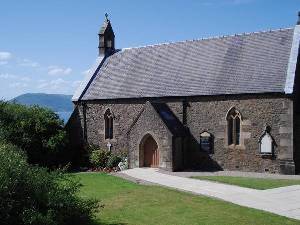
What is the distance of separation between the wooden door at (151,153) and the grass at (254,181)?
5.27 metres

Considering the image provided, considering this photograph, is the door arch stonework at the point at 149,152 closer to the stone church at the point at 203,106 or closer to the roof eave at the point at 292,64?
the stone church at the point at 203,106

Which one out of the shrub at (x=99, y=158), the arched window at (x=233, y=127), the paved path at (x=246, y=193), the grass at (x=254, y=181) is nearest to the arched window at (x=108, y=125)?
the shrub at (x=99, y=158)

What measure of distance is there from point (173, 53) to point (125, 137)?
780 centimetres

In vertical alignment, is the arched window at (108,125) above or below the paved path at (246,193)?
above

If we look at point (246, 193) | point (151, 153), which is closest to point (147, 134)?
point (151, 153)

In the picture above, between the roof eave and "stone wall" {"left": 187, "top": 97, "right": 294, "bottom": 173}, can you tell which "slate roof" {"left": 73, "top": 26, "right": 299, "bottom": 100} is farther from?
"stone wall" {"left": 187, "top": 97, "right": 294, "bottom": 173}

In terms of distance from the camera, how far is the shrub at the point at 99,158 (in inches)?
1299

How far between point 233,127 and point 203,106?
256 cm

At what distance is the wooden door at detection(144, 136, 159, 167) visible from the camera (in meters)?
30.7

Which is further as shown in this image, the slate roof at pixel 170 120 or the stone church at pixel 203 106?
the slate roof at pixel 170 120

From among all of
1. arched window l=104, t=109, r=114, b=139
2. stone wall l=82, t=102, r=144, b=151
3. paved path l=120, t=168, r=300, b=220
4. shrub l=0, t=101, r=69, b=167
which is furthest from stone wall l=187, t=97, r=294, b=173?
shrub l=0, t=101, r=69, b=167

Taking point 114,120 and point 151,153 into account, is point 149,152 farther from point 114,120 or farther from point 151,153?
point 114,120

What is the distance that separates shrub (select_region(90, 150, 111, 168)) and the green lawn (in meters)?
9.90

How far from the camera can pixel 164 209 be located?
17.7 metres
